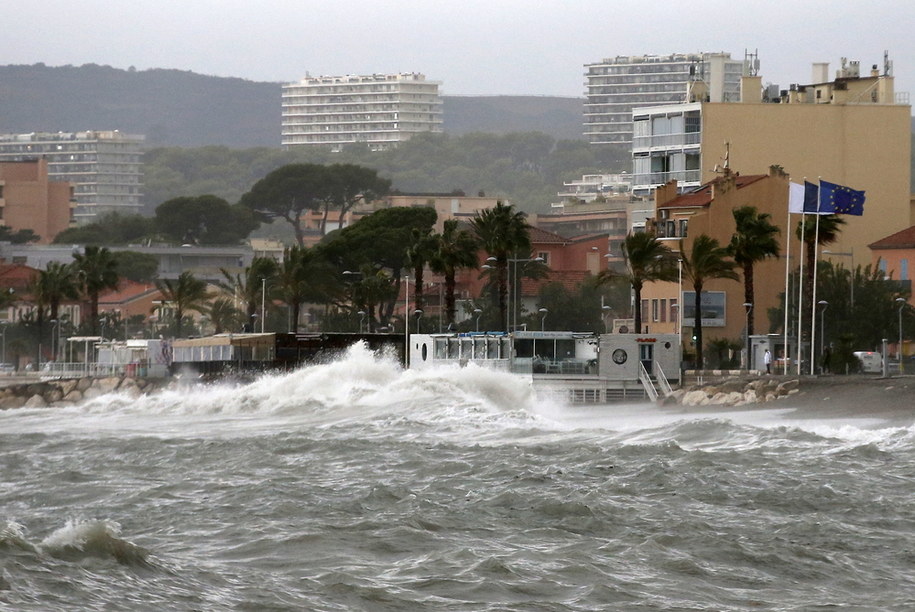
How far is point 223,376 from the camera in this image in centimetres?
7031

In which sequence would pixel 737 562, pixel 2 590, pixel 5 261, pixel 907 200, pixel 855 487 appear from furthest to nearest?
1. pixel 5 261
2. pixel 907 200
3. pixel 855 487
4. pixel 737 562
5. pixel 2 590

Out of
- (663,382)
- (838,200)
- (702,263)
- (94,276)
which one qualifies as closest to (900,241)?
(702,263)

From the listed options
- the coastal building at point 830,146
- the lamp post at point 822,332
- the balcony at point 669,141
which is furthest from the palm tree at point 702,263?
the balcony at point 669,141

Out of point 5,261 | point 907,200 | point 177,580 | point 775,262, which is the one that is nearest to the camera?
point 177,580

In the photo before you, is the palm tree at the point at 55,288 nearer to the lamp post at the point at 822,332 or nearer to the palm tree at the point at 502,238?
the palm tree at the point at 502,238

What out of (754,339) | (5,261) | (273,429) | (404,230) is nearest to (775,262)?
(754,339)

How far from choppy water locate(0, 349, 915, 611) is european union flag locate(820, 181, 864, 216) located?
45.9ft

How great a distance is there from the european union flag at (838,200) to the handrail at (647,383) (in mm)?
7924

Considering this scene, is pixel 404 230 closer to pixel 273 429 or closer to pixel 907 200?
pixel 907 200

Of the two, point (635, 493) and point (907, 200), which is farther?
point (907, 200)

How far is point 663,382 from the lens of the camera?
2269 inches

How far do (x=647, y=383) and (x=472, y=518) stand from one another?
33.4m

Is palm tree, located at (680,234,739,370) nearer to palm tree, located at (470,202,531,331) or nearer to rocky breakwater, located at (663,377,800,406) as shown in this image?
palm tree, located at (470,202,531,331)

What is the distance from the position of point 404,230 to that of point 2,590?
86593mm
